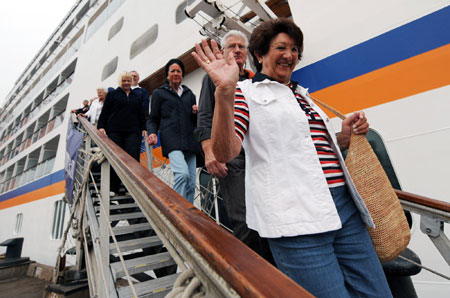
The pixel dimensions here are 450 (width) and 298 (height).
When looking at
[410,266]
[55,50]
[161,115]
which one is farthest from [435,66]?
[55,50]

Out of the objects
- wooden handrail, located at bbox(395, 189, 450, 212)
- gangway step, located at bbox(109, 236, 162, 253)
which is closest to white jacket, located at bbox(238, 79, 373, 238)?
wooden handrail, located at bbox(395, 189, 450, 212)

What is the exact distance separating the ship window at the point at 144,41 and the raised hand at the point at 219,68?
5160 mm

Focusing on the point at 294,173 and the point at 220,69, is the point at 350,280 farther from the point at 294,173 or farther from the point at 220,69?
the point at 220,69

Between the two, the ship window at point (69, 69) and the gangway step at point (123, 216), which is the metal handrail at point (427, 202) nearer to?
the gangway step at point (123, 216)

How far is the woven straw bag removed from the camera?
73cm

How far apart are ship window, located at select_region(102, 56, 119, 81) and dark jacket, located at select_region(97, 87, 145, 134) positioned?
15.4 feet

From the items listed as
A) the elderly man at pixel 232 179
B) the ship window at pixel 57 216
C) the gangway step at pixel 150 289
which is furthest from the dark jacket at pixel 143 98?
the ship window at pixel 57 216

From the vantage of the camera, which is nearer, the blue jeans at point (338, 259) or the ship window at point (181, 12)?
the blue jeans at point (338, 259)

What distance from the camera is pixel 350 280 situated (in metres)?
0.65

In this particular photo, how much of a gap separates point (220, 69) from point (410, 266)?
3.95 feet

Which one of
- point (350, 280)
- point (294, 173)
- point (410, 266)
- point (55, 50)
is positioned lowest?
point (410, 266)

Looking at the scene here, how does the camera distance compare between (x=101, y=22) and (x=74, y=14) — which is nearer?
(x=101, y=22)

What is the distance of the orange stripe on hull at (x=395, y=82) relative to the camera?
1.81 m

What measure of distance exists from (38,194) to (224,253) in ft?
32.4
